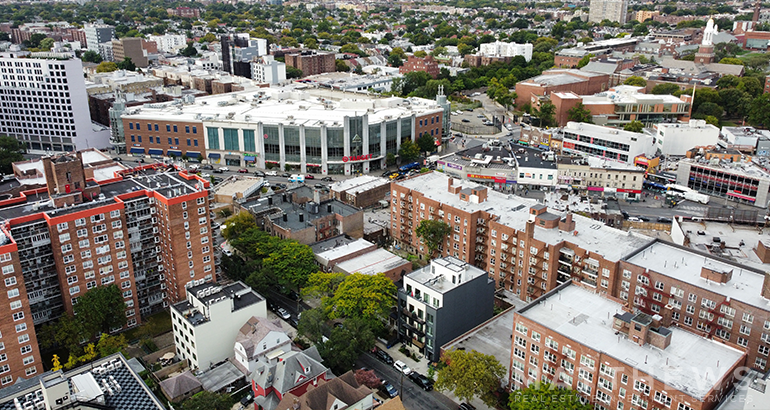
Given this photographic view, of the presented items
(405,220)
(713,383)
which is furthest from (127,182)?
(713,383)

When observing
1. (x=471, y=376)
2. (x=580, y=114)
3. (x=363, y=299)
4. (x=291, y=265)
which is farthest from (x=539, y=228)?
(x=580, y=114)

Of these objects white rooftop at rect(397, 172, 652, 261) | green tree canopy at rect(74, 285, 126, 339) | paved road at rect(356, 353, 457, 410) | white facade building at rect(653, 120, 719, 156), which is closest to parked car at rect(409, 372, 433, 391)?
paved road at rect(356, 353, 457, 410)

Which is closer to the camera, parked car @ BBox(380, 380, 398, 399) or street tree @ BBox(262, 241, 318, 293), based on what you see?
parked car @ BBox(380, 380, 398, 399)

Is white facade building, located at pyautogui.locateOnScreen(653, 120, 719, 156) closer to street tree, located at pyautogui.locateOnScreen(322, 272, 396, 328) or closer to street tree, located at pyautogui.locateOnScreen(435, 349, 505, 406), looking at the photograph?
street tree, located at pyautogui.locateOnScreen(322, 272, 396, 328)

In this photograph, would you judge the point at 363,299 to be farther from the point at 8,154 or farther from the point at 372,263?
the point at 8,154

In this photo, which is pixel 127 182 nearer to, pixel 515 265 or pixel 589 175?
pixel 515 265

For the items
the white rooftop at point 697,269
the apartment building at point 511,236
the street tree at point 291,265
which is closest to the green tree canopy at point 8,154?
the street tree at point 291,265
